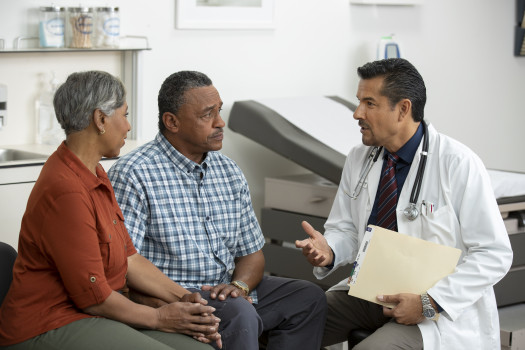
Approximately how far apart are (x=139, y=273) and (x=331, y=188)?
5.14ft

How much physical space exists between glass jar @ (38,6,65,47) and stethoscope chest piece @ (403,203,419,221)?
1802 millimetres

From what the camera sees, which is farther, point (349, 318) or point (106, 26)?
point (106, 26)

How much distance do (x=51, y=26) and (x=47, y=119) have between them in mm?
423

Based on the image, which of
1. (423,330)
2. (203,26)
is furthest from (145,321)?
(203,26)

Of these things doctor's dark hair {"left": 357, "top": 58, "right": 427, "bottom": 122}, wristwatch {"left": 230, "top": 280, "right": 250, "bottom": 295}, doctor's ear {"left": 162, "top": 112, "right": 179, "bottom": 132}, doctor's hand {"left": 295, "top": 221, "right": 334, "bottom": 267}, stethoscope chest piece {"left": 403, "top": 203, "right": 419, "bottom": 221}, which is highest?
doctor's dark hair {"left": 357, "top": 58, "right": 427, "bottom": 122}

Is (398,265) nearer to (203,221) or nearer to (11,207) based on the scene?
(203,221)

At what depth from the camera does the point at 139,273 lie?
2.38 metres

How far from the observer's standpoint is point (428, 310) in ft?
7.79

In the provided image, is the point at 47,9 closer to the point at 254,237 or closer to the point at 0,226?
the point at 0,226

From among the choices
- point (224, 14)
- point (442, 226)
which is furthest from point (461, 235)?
point (224, 14)

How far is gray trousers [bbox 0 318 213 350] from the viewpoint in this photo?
2035 millimetres

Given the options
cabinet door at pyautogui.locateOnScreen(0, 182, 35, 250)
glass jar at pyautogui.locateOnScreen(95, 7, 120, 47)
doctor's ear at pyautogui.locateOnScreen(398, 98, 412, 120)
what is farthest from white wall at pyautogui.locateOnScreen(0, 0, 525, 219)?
doctor's ear at pyautogui.locateOnScreen(398, 98, 412, 120)

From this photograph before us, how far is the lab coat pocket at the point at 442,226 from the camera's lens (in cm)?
247

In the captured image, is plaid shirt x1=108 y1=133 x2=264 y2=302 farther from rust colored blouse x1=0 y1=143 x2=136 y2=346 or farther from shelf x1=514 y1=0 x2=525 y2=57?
shelf x1=514 y1=0 x2=525 y2=57
